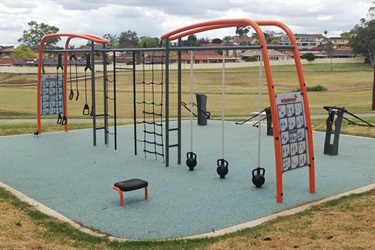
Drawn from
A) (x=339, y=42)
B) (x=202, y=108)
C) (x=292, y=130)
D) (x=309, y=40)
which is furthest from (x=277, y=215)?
(x=309, y=40)

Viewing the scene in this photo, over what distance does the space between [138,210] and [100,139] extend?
6.64m

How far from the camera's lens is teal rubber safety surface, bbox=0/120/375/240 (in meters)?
6.63

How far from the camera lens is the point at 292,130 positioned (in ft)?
25.5

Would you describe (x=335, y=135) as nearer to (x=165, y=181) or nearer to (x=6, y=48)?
(x=165, y=181)

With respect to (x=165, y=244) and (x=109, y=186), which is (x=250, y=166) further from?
(x=165, y=244)

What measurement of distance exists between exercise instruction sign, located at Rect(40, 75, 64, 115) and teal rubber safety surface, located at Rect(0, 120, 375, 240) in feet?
3.42

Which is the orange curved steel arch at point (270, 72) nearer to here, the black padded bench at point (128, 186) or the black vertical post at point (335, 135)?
the black padded bench at point (128, 186)

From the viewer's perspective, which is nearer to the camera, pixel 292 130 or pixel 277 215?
pixel 277 215

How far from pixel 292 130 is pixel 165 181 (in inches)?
99.1

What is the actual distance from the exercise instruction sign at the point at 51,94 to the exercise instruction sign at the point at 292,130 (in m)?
8.44

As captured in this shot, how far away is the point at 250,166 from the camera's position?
9.96m

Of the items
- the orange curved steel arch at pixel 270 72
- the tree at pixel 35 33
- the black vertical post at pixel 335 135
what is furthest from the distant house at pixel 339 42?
the orange curved steel arch at pixel 270 72

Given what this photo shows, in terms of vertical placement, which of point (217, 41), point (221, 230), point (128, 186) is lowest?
point (221, 230)

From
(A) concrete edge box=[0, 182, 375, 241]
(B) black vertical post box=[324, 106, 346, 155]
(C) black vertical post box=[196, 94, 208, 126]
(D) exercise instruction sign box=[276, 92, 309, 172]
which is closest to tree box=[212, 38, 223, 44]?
(C) black vertical post box=[196, 94, 208, 126]
